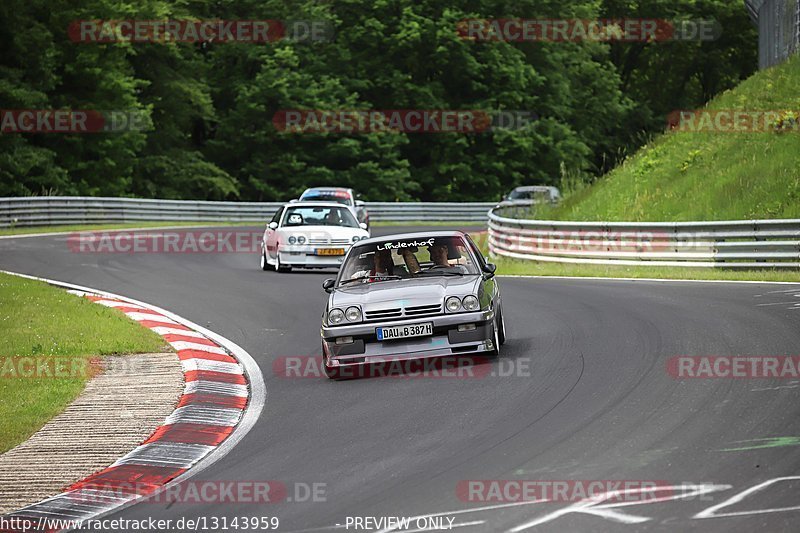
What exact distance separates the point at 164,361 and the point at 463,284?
347cm

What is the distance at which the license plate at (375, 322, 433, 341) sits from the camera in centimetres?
1183

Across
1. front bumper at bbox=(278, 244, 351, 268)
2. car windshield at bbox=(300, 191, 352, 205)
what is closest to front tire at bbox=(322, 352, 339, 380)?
front bumper at bbox=(278, 244, 351, 268)

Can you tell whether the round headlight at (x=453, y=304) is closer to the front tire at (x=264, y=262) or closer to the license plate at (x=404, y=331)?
the license plate at (x=404, y=331)

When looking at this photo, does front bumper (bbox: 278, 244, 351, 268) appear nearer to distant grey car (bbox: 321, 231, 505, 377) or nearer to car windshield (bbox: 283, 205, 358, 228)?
car windshield (bbox: 283, 205, 358, 228)

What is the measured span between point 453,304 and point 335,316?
1.13 m

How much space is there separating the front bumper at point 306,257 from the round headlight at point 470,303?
13.2 m

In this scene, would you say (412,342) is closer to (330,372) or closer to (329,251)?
(330,372)

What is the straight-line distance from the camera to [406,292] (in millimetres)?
12188

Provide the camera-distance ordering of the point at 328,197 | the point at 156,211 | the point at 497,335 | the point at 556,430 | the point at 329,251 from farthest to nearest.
→ 1. the point at 156,211
2. the point at 328,197
3. the point at 329,251
4. the point at 497,335
5. the point at 556,430

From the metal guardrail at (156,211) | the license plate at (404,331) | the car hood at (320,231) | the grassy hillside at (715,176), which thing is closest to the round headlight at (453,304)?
the license plate at (404,331)

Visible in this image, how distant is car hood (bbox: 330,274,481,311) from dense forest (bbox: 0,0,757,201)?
39092 mm

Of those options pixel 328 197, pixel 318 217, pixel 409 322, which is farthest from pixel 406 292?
pixel 328 197

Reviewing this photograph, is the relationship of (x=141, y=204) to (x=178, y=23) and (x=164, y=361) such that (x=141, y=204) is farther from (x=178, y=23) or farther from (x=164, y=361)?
(x=164, y=361)

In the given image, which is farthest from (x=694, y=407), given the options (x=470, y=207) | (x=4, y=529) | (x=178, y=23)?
(x=178, y=23)
